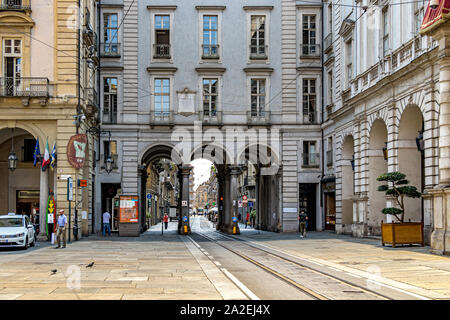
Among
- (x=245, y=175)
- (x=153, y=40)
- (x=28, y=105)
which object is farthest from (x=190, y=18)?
(x=245, y=175)

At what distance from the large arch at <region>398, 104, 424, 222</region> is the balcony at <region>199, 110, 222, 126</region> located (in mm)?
17129

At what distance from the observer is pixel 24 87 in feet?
109


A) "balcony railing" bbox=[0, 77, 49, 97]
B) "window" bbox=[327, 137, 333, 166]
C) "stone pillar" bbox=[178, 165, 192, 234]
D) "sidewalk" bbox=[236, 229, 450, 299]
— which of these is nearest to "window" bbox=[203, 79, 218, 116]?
"stone pillar" bbox=[178, 165, 192, 234]

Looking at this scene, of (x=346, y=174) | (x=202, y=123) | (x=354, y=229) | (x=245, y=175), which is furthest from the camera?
(x=245, y=175)

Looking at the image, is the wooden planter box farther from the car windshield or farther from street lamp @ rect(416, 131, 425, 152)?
the car windshield

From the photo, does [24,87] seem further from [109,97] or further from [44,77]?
[109,97]

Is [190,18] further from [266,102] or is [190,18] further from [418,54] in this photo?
[418,54]

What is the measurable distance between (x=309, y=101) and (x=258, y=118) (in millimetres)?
3807

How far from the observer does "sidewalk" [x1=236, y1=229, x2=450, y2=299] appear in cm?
1406

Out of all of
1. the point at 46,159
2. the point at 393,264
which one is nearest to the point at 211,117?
the point at 46,159

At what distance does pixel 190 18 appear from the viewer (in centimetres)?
4428

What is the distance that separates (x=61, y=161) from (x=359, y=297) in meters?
24.1

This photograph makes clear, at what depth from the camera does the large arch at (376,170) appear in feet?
109

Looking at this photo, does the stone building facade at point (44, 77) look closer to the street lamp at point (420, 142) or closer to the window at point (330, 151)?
the street lamp at point (420, 142)
